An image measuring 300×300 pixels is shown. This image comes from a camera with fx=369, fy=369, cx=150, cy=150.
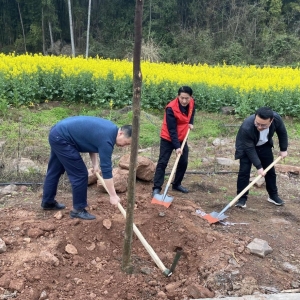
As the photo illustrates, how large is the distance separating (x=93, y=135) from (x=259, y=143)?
2145 millimetres

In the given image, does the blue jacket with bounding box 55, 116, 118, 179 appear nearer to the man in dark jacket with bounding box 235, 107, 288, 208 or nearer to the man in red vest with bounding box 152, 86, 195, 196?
the man in red vest with bounding box 152, 86, 195, 196

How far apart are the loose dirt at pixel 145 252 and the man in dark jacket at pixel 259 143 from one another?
0.36 meters

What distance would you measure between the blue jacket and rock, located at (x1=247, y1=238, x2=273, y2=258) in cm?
153

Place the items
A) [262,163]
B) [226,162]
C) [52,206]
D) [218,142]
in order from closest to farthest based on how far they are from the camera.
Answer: [52,206] < [262,163] < [226,162] < [218,142]

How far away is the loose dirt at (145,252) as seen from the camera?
2.94m

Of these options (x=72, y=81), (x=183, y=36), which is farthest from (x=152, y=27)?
(x=72, y=81)

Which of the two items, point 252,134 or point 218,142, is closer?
point 252,134

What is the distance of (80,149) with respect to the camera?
384 cm

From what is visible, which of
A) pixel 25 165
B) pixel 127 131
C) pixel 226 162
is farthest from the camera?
pixel 226 162

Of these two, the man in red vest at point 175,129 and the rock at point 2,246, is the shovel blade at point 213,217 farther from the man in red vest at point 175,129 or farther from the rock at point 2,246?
the rock at point 2,246

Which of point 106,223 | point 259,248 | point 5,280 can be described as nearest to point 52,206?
point 106,223

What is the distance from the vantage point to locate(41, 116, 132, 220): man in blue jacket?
134 inches

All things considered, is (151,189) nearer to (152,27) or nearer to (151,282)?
(151,282)

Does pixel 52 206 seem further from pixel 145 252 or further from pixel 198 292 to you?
pixel 198 292
